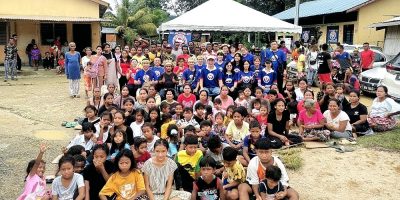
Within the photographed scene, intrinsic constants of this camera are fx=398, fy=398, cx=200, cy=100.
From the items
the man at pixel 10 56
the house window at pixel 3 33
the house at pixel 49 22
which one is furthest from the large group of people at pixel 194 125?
the house window at pixel 3 33

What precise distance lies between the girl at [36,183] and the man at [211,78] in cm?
491

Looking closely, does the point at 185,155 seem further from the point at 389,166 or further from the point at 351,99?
the point at 351,99

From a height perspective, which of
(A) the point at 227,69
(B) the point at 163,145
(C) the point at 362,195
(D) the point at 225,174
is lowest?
(C) the point at 362,195

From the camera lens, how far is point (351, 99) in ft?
24.5

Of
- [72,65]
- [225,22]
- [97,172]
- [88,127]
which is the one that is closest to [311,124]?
[88,127]

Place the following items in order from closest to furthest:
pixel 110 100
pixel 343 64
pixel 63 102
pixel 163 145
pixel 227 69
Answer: pixel 163 145
pixel 110 100
pixel 227 69
pixel 63 102
pixel 343 64

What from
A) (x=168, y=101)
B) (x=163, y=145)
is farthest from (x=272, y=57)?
(x=163, y=145)

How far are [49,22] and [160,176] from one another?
672 inches

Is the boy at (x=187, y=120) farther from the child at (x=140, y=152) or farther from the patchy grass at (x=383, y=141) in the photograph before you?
the patchy grass at (x=383, y=141)

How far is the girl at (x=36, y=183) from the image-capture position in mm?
4309

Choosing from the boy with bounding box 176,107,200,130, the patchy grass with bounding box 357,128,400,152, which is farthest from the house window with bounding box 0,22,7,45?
the patchy grass with bounding box 357,128,400,152

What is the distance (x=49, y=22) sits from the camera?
63.9 ft

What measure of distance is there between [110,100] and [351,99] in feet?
14.7

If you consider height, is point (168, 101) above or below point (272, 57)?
below
